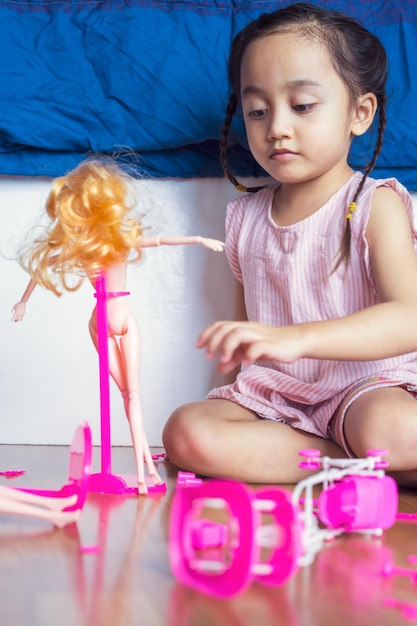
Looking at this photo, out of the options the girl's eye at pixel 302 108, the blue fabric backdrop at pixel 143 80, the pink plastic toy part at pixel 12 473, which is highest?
the blue fabric backdrop at pixel 143 80

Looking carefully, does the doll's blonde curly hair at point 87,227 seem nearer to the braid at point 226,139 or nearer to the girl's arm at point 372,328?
the girl's arm at point 372,328

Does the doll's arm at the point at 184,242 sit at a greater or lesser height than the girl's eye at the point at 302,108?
lesser

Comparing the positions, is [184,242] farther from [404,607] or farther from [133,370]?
[404,607]

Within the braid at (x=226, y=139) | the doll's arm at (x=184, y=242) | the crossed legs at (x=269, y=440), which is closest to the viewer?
the doll's arm at (x=184, y=242)

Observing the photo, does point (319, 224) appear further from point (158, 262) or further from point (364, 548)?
point (364, 548)

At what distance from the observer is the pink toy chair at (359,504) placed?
2.77 feet

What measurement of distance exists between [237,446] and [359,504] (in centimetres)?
36

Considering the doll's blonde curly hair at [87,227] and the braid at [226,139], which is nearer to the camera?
the doll's blonde curly hair at [87,227]

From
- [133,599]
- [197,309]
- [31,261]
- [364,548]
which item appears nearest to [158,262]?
[197,309]

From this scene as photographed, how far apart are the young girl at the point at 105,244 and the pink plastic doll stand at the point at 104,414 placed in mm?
14

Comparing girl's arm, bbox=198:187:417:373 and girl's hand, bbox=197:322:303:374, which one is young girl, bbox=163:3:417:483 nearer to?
girl's arm, bbox=198:187:417:373

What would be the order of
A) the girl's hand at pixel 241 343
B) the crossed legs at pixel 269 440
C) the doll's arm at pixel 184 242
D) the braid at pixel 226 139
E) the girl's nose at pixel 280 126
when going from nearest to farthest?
the girl's hand at pixel 241 343 → the doll's arm at pixel 184 242 → the crossed legs at pixel 269 440 → the girl's nose at pixel 280 126 → the braid at pixel 226 139

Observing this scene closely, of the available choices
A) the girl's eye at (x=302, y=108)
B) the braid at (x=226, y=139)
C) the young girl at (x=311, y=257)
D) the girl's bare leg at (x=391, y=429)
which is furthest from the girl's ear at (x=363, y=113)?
the girl's bare leg at (x=391, y=429)

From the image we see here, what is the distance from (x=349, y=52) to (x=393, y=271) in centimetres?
38
